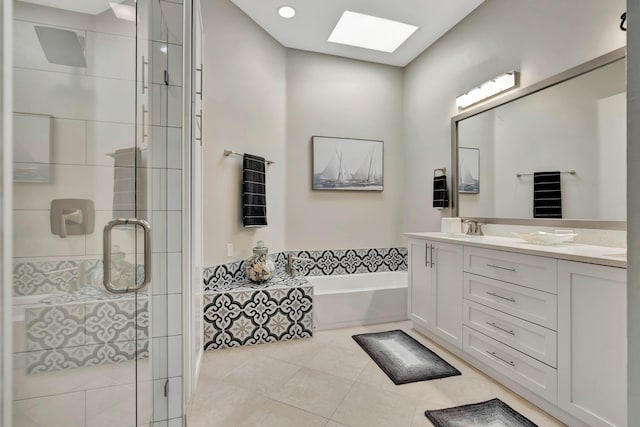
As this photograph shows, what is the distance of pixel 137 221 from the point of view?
3.59ft

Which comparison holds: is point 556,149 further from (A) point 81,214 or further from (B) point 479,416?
(A) point 81,214

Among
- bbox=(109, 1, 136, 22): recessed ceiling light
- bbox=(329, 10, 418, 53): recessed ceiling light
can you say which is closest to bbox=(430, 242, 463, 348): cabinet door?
bbox=(329, 10, 418, 53): recessed ceiling light

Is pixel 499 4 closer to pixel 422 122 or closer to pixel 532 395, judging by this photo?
pixel 422 122

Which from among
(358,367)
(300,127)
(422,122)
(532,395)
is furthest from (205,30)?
(532,395)

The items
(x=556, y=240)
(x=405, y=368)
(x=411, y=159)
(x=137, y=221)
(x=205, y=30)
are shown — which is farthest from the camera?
(x=411, y=159)

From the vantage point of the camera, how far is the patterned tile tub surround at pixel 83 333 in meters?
0.67

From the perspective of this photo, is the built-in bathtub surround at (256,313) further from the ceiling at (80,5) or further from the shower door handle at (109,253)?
the ceiling at (80,5)

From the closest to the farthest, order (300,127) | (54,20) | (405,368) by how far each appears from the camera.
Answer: (54,20)
(405,368)
(300,127)

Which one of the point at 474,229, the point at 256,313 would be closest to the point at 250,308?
the point at 256,313

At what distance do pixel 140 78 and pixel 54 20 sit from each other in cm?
49

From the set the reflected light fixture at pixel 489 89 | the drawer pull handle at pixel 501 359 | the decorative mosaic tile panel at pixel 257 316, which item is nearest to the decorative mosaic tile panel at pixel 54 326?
the decorative mosaic tile panel at pixel 257 316

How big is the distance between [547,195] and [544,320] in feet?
3.01

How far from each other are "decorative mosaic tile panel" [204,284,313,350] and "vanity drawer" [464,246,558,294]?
1.30 m

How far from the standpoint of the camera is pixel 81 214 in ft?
2.68
